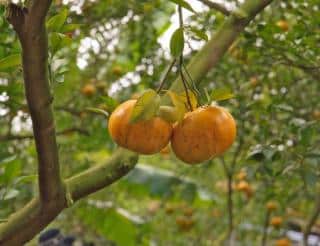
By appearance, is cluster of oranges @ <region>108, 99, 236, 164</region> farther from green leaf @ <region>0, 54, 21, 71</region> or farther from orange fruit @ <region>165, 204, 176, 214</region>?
orange fruit @ <region>165, 204, 176, 214</region>

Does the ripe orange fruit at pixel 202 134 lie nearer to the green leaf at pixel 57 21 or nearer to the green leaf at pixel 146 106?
the green leaf at pixel 146 106

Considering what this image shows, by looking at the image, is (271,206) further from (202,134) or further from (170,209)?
(202,134)

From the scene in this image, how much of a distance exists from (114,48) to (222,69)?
0.55 m

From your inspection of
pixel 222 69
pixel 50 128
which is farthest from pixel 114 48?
pixel 50 128

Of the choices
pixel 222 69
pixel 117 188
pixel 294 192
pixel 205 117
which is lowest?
pixel 117 188

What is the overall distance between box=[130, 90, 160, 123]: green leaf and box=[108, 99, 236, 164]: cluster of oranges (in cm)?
2

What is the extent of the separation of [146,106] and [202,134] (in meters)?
0.10

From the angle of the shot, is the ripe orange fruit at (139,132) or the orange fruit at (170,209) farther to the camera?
the orange fruit at (170,209)

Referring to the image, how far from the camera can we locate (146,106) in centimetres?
87

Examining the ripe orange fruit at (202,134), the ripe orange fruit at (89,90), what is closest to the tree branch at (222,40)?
the ripe orange fruit at (202,134)

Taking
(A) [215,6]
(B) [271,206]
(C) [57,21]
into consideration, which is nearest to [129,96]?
(B) [271,206]

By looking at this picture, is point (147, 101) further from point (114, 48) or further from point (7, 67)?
point (114, 48)

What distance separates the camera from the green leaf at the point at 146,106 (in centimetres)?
86

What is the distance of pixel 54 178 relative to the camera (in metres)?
0.99
